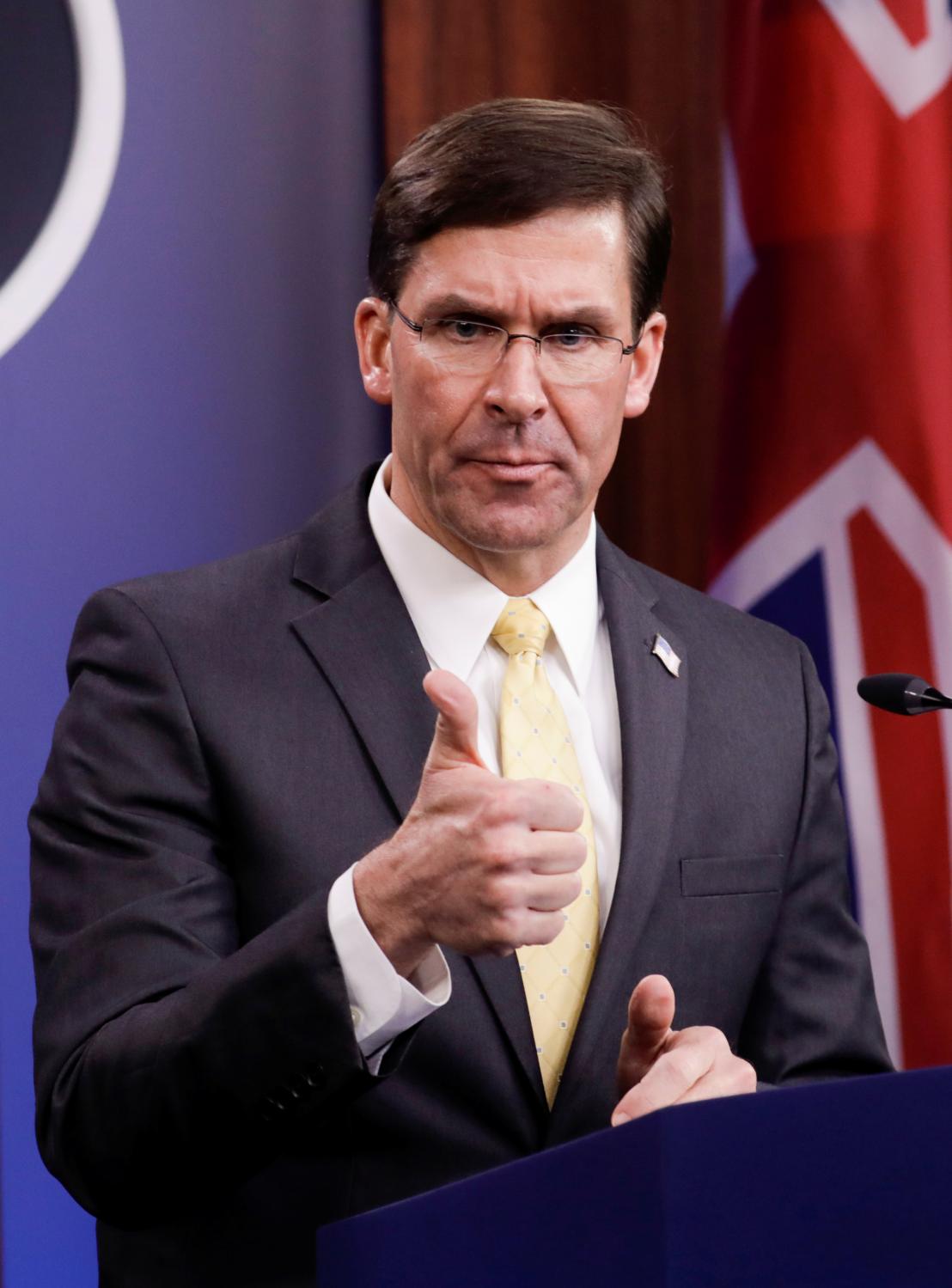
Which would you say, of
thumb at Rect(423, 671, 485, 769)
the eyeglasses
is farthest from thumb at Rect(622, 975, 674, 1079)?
the eyeglasses

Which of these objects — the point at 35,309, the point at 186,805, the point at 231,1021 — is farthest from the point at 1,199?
the point at 231,1021

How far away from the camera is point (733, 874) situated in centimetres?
185

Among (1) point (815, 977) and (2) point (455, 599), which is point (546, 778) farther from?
(1) point (815, 977)

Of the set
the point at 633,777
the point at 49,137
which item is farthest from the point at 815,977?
the point at 49,137

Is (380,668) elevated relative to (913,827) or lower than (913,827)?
elevated

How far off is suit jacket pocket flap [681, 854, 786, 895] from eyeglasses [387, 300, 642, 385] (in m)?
0.53

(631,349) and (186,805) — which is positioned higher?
(631,349)

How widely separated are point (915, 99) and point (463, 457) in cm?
98

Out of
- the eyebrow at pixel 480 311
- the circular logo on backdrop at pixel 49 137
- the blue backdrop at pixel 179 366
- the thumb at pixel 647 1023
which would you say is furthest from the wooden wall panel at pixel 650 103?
the thumb at pixel 647 1023

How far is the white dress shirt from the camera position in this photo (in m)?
1.80

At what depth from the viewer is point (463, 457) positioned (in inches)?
70.6

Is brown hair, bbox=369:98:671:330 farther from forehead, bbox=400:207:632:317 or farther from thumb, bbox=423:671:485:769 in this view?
thumb, bbox=423:671:485:769

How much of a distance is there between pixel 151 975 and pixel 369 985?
10.9 inches

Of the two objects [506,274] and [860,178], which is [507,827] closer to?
[506,274]
